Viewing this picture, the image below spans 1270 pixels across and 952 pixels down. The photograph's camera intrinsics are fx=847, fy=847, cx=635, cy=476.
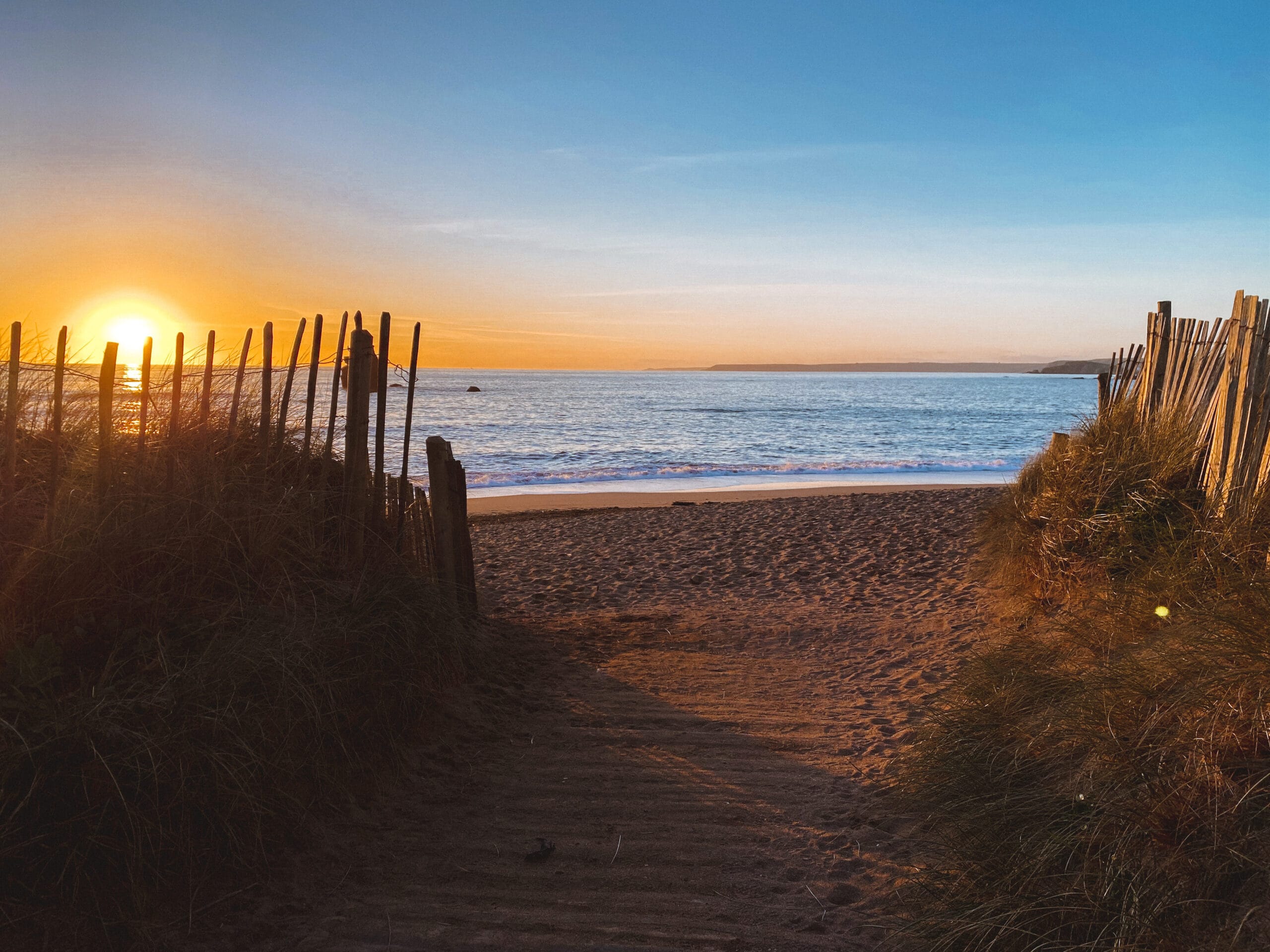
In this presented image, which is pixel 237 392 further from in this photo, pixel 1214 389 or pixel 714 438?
pixel 714 438

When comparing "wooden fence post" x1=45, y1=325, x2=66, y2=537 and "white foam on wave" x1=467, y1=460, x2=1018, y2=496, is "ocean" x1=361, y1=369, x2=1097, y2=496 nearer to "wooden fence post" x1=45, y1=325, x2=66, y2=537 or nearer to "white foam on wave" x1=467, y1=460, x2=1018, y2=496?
"white foam on wave" x1=467, y1=460, x2=1018, y2=496

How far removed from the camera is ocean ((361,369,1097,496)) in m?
22.1

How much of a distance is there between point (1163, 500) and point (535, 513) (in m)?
10.6

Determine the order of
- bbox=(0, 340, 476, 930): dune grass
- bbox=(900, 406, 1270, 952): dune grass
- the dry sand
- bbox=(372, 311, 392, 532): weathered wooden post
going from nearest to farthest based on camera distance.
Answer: bbox=(900, 406, 1270, 952): dune grass → bbox=(0, 340, 476, 930): dune grass → the dry sand → bbox=(372, 311, 392, 532): weathered wooden post

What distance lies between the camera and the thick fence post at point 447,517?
5863 mm

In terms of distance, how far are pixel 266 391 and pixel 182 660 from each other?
70.1 inches

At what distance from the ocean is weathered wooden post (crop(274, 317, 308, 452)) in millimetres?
1299

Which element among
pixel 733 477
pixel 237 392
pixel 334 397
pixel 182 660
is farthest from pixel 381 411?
pixel 733 477

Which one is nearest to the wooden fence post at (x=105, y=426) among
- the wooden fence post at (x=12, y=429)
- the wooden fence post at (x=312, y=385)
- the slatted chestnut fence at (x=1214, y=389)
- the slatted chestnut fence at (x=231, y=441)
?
the slatted chestnut fence at (x=231, y=441)

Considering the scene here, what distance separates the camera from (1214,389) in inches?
244

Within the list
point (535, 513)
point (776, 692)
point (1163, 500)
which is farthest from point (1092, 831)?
point (535, 513)

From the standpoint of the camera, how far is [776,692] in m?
5.41

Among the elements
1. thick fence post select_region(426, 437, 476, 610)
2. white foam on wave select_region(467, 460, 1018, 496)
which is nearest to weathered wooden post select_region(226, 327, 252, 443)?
thick fence post select_region(426, 437, 476, 610)

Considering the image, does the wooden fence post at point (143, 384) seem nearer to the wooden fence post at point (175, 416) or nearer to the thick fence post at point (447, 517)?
the wooden fence post at point (175, 416)
